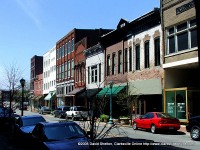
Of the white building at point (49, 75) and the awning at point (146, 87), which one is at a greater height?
the white building at point (49, 75)

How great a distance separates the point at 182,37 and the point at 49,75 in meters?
59.0

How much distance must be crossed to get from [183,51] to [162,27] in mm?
3974

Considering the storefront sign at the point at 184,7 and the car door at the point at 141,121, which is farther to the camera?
the storefront sign at the point at 184,7

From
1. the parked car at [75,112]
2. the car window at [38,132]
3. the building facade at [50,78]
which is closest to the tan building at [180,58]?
the parked car at [75,112]

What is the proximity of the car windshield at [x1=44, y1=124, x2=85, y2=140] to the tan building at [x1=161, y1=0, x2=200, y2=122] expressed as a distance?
17563mm

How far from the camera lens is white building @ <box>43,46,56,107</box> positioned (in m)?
80.2

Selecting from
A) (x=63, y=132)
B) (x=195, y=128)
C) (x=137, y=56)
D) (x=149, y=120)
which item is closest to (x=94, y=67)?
(x=137, y=56)

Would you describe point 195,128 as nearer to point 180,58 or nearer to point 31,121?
point 31,121

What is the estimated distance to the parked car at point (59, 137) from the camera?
1035cm

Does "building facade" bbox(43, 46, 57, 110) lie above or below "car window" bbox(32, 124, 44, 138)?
above

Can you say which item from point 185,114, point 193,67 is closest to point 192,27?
point 193,67

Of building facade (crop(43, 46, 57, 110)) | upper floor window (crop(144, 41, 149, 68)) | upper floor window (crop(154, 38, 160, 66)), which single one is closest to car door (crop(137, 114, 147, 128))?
upper floor window (crop(154, 38, 160, 66))

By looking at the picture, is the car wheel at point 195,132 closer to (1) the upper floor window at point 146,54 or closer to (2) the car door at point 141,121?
(2) the car door at point 141,121

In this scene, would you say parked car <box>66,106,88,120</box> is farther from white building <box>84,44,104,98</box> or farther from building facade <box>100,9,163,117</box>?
building facade <box>100,9,163,117</box>
